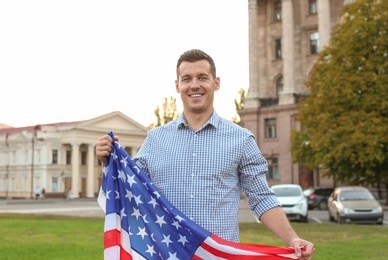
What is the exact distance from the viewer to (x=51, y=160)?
83312 millimetres

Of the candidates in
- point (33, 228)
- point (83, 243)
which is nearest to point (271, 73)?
point (33, 228)

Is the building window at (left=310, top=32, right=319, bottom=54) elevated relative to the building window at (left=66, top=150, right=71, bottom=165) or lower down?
elevated

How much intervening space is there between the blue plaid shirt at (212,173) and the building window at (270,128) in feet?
162

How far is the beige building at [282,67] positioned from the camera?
170 ft

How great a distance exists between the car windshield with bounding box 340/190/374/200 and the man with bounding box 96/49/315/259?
22.9 meters

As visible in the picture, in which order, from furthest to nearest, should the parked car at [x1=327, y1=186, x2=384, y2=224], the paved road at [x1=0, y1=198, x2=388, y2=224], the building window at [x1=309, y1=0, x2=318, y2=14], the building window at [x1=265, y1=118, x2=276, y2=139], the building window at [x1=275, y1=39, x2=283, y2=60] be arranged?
the building window at [x1=275, y1=39, x2=283, y2=60] → the building window at [x1=309, y1=0, x2=318, y2=14] → the building window at [x1=265, y1=118, x2=276, y2=139] → the paved road at [x1=0, y1=198, x2=388, y2=224] → the parked car at [x1=327, y1=186, x2=384, y2=224]

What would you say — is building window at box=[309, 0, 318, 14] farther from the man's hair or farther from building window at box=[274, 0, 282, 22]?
the man's hair

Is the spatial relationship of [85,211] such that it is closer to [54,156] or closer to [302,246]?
[302,246]

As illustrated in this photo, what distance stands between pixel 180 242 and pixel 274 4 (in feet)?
183

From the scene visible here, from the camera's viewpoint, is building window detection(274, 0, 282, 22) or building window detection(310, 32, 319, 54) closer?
building window detection(310, 32, 319, 54)

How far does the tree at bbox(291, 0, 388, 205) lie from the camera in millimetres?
33344

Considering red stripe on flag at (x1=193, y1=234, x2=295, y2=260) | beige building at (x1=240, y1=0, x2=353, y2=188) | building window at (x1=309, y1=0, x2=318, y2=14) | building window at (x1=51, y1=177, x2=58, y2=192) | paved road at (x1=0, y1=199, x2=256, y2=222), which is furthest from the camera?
building window at (x1=51, y1=177, x2=58, y2=192)

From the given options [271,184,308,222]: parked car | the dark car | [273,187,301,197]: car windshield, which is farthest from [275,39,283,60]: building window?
[271,184,308,222]: parked car

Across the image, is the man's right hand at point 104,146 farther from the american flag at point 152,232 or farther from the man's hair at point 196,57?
the man's hair at point 196,57
